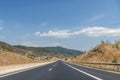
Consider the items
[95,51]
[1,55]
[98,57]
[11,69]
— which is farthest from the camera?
[95,51]

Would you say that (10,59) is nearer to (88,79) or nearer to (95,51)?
(95,51)

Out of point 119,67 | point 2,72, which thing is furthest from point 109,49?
point 2,72

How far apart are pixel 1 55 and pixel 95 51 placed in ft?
101

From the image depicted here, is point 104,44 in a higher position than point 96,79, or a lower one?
higher

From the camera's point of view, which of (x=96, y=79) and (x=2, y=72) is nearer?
(x=96, y=79)

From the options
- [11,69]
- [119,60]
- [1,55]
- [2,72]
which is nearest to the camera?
[2,72]

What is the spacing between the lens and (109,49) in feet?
279

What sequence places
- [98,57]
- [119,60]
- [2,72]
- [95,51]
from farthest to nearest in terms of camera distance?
1. [95,51]
2. [98,57]
3. [119,60]
4. [2,72]

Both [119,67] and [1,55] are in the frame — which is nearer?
[119,67]

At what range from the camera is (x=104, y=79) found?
16984 millimetres

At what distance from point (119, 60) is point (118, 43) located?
35.3 metres

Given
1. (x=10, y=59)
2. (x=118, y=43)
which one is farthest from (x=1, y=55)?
(x=118, y=43)

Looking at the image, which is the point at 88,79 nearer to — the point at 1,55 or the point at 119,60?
the point at 119,60

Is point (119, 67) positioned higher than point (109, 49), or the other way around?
point (109, 49)
